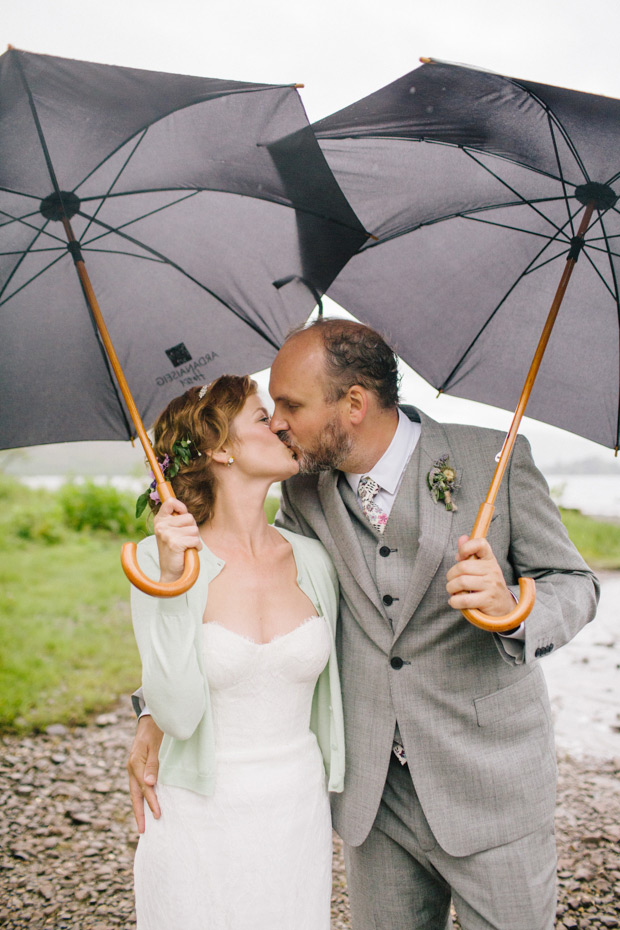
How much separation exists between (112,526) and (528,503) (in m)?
10.8

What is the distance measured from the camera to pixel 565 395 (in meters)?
2.47

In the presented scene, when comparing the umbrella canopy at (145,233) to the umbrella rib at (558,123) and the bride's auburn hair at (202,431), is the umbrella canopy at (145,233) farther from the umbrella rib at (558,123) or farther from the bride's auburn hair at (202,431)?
the umbrella rib at (558,123)

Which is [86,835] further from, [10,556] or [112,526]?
[112,526]

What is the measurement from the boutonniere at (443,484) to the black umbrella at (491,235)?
0.67 ft

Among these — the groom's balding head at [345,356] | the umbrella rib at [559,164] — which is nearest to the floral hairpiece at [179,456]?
the groom's balding head at [345,356]

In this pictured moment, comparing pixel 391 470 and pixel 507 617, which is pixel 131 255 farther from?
pixel 507 617

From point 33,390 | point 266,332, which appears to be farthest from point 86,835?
point 266,332

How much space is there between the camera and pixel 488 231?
2.39 m

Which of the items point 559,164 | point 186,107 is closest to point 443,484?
point 559,164

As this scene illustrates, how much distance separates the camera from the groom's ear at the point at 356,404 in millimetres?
2379

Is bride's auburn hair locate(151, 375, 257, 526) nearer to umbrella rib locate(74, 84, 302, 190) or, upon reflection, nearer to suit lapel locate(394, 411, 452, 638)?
suit lapel locate(394, 411, 452, 638)

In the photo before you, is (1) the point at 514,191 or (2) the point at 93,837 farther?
(2) the point at 93,837

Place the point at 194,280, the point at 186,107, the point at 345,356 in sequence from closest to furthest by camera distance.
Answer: the point at 186,107 < the point at 345,356 < the point at 194,280

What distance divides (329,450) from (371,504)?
0.74 ft
